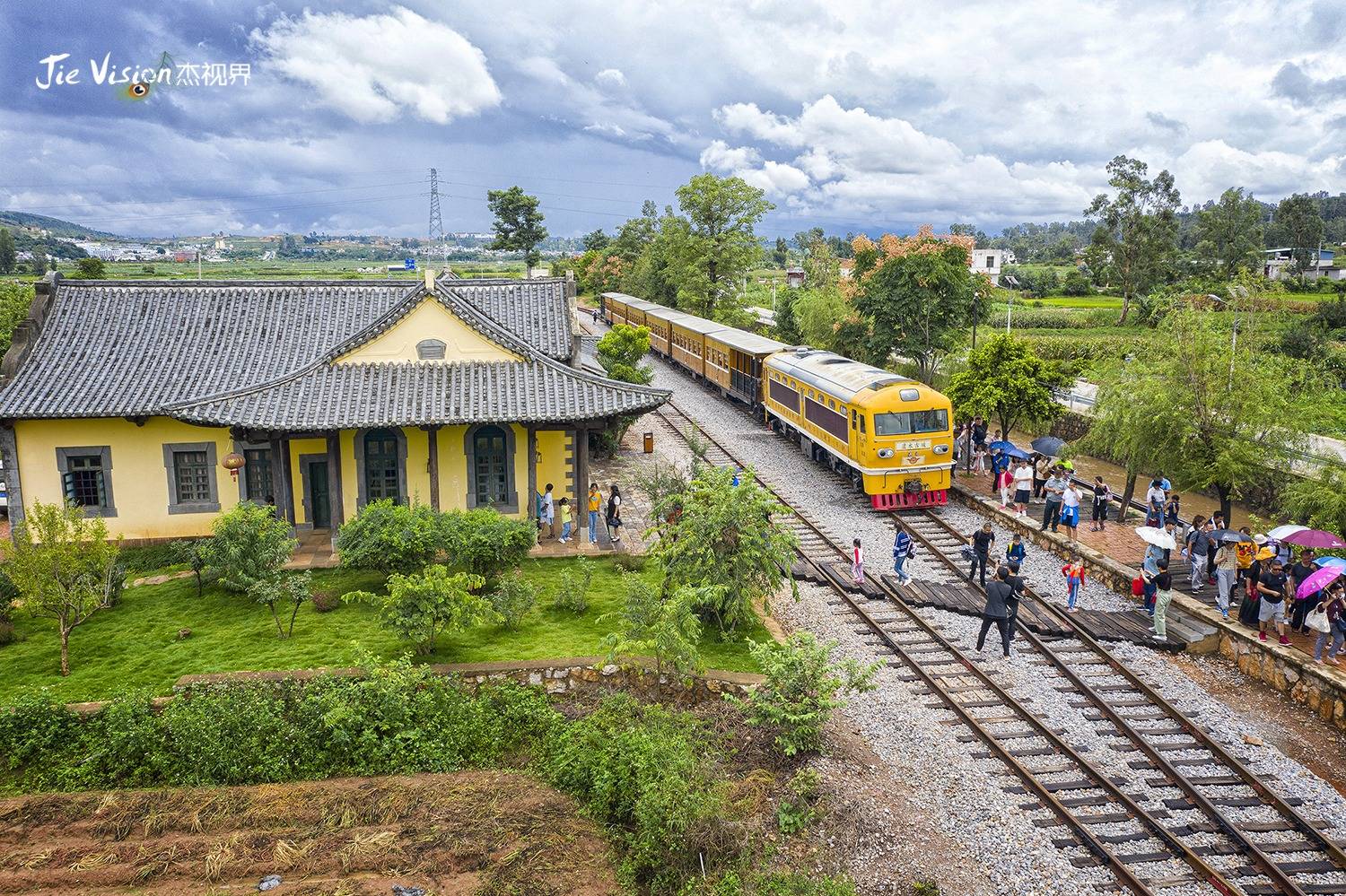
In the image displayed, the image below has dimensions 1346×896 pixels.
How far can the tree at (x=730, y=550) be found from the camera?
556 inches

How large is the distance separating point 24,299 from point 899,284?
3160cm

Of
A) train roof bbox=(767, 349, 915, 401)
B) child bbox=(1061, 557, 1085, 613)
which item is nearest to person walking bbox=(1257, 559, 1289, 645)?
child bbox=(1061, 557, 1085, 613)

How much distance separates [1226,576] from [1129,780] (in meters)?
5.74

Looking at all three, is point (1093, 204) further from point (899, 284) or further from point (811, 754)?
point (811, 754)

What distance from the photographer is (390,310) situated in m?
18.2

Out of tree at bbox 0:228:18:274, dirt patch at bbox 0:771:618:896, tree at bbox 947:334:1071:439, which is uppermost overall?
tree at bbox 0:228:18:274

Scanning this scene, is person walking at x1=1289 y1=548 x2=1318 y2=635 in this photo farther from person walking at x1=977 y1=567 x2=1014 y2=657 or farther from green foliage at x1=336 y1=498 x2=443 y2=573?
green foliage at x1=336 y1=498 x2=443 y2=573

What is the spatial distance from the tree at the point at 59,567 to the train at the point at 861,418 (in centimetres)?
1590

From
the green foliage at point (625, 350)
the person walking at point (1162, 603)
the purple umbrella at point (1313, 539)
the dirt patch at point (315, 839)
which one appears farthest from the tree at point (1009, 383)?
the dirt patch at point (315, 839)

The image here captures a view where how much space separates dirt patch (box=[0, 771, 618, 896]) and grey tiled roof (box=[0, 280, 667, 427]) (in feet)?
25.9

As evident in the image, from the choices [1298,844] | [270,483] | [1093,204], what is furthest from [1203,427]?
[1093,204]

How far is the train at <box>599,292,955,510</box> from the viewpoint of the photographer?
70.3 feet

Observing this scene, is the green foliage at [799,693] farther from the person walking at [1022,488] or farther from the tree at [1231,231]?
the tree at [1231,231]

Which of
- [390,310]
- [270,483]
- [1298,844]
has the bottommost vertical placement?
[1298,844]
